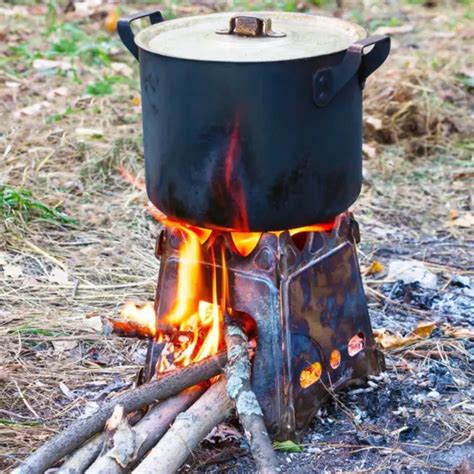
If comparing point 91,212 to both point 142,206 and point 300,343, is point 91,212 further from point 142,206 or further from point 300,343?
point 300,343

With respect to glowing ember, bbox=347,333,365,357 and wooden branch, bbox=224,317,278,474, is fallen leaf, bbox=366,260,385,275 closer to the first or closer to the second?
glowing ember, bbox=347,333,365,357

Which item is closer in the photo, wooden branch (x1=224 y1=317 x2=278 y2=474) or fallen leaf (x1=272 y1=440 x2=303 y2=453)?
wooden branch (x1=224 y1=317 x2=278 y2=474)

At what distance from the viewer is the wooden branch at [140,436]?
2584 millimetres

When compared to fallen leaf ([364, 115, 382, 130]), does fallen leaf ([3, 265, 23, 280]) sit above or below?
below

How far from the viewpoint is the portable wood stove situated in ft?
9.50

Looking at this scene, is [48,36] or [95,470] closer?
[95,470]

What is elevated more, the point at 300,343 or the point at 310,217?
the point at 310,217

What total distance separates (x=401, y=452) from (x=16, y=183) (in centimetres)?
284

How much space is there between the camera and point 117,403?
274 cm

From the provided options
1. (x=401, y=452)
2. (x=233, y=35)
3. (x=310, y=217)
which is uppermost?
(x=233, y=35)

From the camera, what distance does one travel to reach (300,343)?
2969mm

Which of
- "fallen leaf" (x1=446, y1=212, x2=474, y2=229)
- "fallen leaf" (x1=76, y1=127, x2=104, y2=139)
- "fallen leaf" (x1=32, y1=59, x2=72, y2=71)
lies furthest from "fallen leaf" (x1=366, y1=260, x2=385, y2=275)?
"fallen leaf" (x1=32, y1=59, x2=72, y2=71)

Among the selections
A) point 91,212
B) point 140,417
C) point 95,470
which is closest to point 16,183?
point 91,212

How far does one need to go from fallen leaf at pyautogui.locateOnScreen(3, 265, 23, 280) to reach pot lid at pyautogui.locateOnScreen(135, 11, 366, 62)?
1.57m
